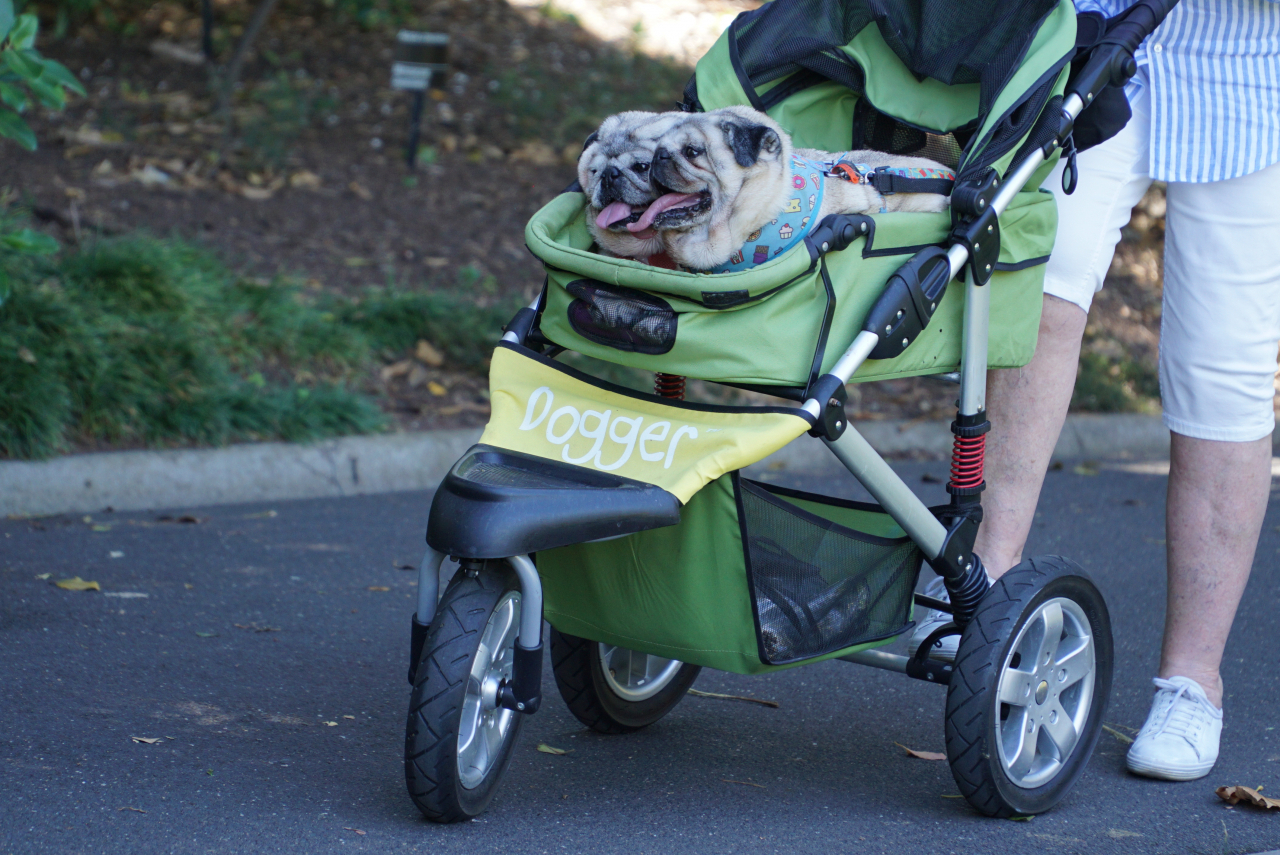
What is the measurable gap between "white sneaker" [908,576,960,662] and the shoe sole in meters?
0.47

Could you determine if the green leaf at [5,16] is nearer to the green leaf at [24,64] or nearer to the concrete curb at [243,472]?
the green leaf at [24,64]

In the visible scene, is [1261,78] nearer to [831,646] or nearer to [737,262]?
[737,262]

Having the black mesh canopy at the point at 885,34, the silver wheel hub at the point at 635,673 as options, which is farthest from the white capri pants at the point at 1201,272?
the silver wheel hub at the point at 635,673

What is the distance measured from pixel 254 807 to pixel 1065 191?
79.9 inches

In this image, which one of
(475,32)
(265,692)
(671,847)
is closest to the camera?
(671,847)

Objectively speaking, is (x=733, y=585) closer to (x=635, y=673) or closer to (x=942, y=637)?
(x=942, y=637)

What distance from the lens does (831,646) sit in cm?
232

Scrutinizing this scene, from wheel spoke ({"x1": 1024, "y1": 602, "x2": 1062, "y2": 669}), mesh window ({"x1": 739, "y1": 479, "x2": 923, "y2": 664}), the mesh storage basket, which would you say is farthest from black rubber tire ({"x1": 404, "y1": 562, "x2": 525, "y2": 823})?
wheel spoke ({"x1": 1024, "y1": 602, "x2": 1062, "y2": 669})

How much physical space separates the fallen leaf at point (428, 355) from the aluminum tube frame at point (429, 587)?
3.55 m

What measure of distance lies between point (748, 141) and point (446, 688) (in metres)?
1.13

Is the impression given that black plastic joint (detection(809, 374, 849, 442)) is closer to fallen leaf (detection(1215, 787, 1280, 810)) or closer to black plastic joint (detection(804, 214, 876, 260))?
black plastic joint (detection(804, 214, 876, 260))

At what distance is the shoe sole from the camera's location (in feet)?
8.45

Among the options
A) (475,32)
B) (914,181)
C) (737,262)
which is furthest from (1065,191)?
(475,32)

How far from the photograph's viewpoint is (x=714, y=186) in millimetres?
2264
